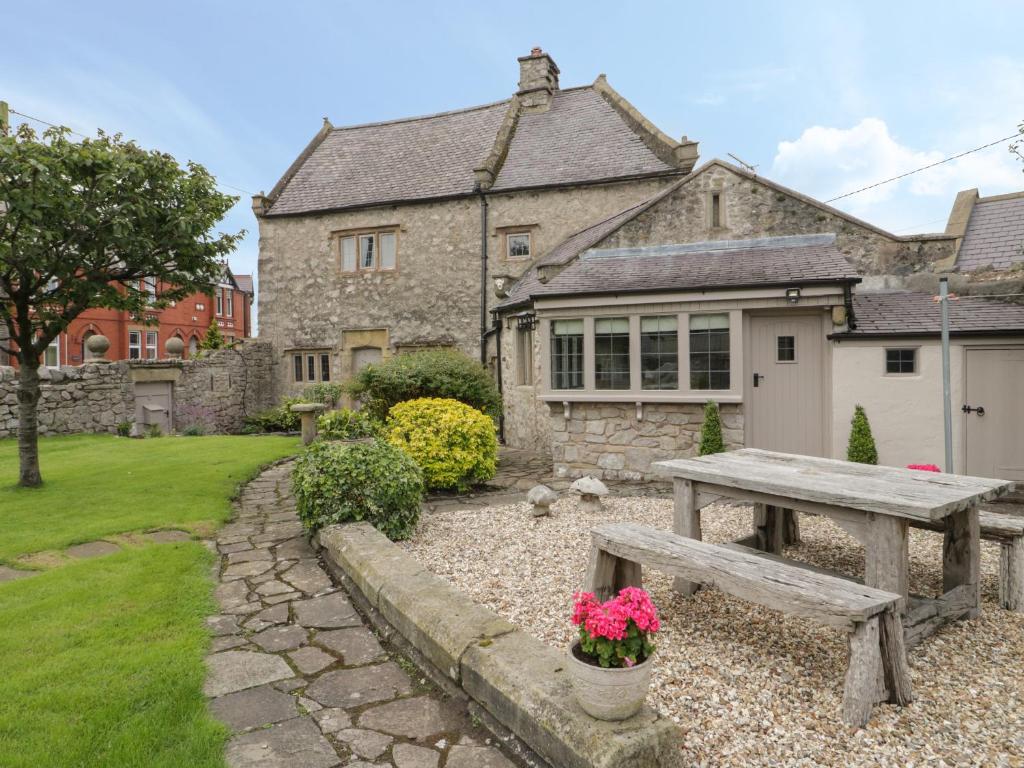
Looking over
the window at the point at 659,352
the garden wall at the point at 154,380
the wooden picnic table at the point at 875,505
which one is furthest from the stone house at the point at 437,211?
the wooden picnic table at the point at 875,505

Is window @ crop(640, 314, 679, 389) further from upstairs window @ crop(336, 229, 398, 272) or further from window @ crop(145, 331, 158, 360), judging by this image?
window @ crop(145, 331, 158, 360)

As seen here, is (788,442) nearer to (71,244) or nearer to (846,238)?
(846,238)

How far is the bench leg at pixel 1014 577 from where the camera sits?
4387 millimetres

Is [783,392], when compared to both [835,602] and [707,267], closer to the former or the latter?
[707,267]

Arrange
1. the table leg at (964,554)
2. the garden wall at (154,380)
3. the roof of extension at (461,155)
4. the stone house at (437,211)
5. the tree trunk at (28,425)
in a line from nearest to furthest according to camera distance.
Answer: the table leg at (964,554) < the tree trunk at (28,425) < the garden wall at (154,380) < the stone house at (437,211) < the roof of extension at (461,155)

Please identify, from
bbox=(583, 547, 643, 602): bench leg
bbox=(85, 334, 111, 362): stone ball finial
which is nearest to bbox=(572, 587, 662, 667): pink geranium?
Answer: bbox=(583, 547, 643, 602): bench leg

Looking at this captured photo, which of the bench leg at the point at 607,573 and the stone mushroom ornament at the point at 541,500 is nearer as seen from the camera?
the bench leg at the point at 607,573

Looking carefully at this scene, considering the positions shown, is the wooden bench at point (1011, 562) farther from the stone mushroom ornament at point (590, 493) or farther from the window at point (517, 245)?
the window at point (517, 245)

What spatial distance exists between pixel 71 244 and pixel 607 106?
14.9m

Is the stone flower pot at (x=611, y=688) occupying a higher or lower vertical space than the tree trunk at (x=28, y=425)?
lower

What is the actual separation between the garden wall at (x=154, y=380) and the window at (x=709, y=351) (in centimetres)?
1480

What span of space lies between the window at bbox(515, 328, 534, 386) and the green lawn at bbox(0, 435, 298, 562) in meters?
5.28

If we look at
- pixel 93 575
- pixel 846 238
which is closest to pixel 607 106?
pixel 846 238

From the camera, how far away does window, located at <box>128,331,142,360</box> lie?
1211 inches
